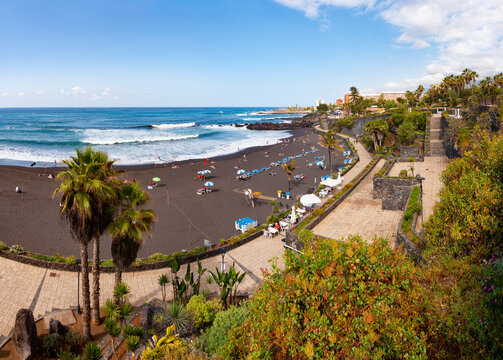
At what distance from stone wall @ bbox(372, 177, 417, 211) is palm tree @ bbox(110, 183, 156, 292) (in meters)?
16.8

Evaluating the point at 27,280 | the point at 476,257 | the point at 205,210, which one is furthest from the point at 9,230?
the point at 476,257

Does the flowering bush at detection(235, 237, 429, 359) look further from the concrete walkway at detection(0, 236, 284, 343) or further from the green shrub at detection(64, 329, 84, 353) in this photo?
the green shrub at detection(64, 329, 84, 353)

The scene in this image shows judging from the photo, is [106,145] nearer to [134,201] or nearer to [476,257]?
[134,201]

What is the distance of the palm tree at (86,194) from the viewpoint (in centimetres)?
901

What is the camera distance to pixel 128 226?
33.2 feet

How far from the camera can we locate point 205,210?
26109 mm

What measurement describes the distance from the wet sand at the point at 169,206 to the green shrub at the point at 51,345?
4.21 metres

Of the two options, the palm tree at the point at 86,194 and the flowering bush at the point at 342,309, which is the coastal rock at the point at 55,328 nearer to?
the palm tree at the point at 86,194

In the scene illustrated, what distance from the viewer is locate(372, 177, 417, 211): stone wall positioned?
20484 mm

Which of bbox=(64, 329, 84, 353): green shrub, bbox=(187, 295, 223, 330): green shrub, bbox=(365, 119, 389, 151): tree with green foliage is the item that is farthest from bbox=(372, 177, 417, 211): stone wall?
bbox=(365, 119, 389, 151): tree with green foliage

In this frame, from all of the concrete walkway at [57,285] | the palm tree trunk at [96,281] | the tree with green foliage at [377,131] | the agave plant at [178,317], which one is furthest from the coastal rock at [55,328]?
the tree with green foliage at [377,131]

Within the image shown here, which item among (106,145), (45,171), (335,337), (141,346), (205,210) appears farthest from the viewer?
(106,145)

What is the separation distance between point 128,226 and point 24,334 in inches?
189

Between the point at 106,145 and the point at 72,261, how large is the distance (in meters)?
56.8
